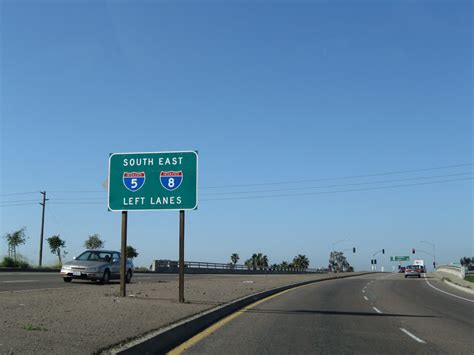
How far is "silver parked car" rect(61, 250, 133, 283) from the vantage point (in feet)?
80.8

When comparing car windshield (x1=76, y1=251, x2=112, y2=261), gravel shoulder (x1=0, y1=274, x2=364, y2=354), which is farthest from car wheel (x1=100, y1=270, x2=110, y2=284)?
gravel shoulder (x1=0, y1=274, x2=364, y2=354)

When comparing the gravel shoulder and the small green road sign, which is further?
the small green road sign

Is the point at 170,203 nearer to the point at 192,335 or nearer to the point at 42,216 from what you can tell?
the point at 192,335

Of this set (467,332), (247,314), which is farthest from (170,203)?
(467,332)

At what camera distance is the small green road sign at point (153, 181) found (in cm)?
1753

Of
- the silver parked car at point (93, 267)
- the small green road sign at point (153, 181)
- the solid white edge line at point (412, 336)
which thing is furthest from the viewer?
the silver parked car at point (93, 267)

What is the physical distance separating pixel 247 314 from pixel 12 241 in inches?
2233

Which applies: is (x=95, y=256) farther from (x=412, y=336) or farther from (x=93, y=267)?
(x=412, y=336)

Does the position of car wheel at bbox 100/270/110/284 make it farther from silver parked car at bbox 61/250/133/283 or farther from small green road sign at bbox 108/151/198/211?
small green road sign at bbox 108/151/198/211

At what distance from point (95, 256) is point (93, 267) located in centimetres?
151

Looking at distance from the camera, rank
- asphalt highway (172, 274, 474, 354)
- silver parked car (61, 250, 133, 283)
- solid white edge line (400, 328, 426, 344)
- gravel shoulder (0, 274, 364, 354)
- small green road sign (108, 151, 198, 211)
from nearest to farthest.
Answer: gravel shoulder (0, 274, 364, 354)
asphalt highway (172, 274, 474, 354)
solid white edge line (400, 328, 426, 344)
small green road sign (108, 151, 198, 211)
silver parked car (61, 250, 133, 283)

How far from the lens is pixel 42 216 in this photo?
226 ft

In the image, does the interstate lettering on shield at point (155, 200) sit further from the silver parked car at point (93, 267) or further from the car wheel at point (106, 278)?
the car wheel at point (106, 278)

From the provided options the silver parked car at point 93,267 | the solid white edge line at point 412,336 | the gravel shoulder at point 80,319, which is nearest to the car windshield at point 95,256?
the silver parked car at point 93,267
